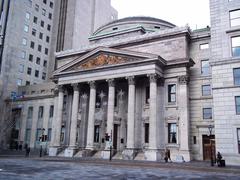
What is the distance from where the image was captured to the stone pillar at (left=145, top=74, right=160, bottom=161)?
35.8m

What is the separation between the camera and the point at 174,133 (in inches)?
1539

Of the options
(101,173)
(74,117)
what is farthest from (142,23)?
(101,173)

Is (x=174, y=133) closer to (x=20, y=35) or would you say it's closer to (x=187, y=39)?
(x=187, y=39)

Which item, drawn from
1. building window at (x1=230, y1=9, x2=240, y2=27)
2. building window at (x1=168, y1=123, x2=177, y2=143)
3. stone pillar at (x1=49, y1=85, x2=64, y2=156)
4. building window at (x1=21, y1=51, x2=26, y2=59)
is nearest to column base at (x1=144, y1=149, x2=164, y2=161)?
building window at (x1=168, y1=123, x2=177, y2=143)

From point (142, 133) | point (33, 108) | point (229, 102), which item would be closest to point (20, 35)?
point (33, 108)

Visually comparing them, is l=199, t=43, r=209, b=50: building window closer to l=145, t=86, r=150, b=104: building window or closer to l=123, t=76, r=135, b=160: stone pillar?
l=145, t=86, r=150, b=104: building window

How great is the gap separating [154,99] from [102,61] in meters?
10.8

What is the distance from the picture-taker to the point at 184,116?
38062 millimetres

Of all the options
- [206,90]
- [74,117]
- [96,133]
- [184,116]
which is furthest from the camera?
[96,133]

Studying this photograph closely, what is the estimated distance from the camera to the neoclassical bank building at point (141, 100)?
38062 millimetres

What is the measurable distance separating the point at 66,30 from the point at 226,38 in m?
55.3

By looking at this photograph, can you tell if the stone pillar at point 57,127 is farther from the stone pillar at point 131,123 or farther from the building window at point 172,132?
the building window at point 172,132

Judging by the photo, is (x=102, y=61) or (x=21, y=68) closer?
(x=102, y=61)

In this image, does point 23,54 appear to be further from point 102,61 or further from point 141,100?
point 141,100
